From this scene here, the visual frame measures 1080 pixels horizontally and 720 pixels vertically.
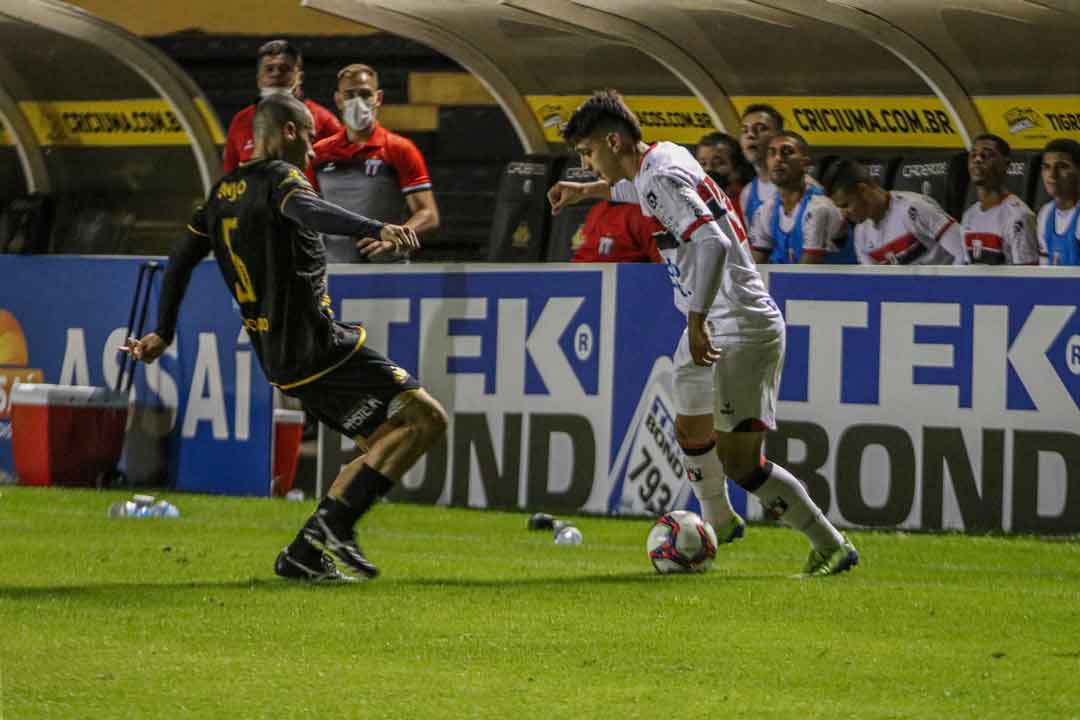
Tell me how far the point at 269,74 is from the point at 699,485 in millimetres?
4281

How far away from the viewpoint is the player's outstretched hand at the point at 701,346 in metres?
7.93

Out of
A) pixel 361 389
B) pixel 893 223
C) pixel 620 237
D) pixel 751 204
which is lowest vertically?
pixel 361 389

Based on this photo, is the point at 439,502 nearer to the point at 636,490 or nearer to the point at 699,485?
the point at 636,490

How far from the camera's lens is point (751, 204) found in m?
12.4

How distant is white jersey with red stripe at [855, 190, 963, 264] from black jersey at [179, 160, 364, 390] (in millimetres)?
4226

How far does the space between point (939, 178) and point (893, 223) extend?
129 cm

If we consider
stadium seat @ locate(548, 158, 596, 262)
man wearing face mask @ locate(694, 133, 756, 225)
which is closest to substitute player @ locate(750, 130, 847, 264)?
man wearing face mask @ locate(694, 133, 756, 225)

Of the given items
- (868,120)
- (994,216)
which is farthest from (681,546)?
(868,120)

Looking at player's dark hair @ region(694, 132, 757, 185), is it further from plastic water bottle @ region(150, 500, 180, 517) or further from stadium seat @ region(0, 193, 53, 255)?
stadium seat @ region(0, 193, 53, 255)

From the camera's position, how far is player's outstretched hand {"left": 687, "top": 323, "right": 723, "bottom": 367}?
26.0ft

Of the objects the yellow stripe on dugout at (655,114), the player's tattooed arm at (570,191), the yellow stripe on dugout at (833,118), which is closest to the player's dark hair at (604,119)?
the player's tattooed arm at (570,191)

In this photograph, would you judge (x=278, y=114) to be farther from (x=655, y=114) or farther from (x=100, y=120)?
(x=100, y=120)

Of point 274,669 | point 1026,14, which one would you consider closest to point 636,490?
point 1026,14

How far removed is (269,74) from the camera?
40.4 feet
